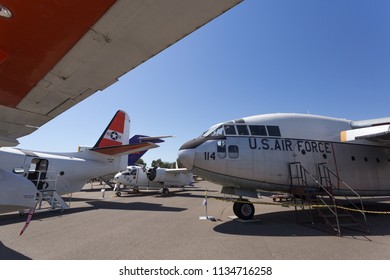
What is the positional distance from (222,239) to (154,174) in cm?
1916

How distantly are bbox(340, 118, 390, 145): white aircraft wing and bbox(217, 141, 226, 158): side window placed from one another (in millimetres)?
5310

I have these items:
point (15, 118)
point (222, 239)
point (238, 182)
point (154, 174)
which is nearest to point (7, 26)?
Answer: point (15, 118)

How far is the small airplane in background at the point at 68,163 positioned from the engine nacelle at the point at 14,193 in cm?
388

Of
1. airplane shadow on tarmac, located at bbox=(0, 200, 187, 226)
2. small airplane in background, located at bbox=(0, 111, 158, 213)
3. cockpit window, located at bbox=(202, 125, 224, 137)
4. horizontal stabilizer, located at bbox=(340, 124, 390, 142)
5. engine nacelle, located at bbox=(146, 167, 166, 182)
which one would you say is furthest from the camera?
engine nacelle, located at bbox=(146, 167, 166, 182)

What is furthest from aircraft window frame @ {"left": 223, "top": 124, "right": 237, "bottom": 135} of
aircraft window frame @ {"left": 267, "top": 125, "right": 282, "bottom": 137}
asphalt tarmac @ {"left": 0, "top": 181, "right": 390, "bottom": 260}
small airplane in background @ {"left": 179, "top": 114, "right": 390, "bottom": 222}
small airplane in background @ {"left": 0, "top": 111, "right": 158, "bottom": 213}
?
small airplane in background @ {"left": 0, "top": 111, "right": 158, "bottom": 213}

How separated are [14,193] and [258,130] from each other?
→ 27.1 feet

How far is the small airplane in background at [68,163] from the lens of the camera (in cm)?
1217

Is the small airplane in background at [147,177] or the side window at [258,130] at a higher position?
the side window at [258,130]

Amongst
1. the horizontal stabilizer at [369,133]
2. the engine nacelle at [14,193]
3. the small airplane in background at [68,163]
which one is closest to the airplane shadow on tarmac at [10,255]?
the engine nacelle at [14,193]

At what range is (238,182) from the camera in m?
8.54

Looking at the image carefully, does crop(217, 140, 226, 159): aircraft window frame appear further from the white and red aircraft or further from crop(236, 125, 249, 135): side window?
the white and red aircraft

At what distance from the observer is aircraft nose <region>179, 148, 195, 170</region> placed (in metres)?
8.43

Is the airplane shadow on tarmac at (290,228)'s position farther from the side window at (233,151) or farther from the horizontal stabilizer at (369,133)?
the horizontal stabilizer at (369,133)
